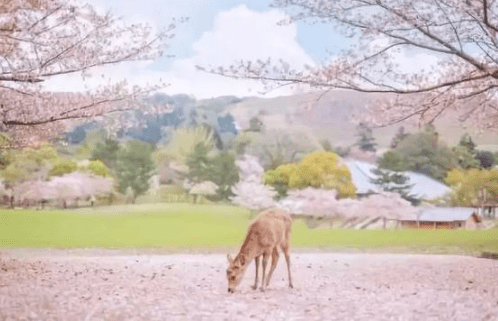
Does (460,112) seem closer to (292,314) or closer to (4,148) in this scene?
(292,314)

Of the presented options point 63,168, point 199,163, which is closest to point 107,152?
point 63,168

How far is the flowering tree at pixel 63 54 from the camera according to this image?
5129 millimetres

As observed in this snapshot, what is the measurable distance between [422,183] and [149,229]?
2.63 m

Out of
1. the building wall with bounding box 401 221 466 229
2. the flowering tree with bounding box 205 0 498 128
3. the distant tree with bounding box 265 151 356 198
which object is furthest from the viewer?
the building wall with bounding box 401 221 466 229

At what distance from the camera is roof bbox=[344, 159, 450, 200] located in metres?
6.83

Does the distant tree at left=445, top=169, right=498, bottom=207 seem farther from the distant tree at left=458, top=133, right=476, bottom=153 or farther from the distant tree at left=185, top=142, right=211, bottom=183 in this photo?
the distant tree at left=185, top=142, right=211, bottom=183

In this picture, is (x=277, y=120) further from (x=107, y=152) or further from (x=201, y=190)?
(x=107, y=152)

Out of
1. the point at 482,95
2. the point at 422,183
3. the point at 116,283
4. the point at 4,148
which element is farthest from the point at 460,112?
the point at 4,148

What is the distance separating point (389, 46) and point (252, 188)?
7.51 ft

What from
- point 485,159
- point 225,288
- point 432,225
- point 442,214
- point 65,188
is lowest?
point 225,288

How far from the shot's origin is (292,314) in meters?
4.30

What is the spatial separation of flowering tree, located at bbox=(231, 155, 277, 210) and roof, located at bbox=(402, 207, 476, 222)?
1.43m

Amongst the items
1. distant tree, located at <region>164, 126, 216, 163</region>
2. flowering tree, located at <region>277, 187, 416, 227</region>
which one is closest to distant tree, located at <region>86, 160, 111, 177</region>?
distant tree, located at <region>164, 126, 216, 163</region>

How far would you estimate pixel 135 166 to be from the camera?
680 cm
